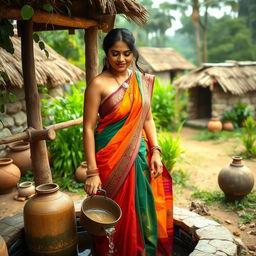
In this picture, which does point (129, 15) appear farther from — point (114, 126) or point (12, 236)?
point (12, 236)

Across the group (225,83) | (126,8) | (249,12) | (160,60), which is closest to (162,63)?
(160,60)

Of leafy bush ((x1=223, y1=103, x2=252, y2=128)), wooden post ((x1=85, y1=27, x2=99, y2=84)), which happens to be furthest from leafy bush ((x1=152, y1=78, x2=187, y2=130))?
wooden post ((x1=85, y1=27, x2=99, y2=84))

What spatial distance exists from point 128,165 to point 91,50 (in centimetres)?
141

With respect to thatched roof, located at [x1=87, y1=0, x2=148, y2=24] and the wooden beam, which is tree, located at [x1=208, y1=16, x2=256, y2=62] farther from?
the wooden beam

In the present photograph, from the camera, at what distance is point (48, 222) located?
243cm

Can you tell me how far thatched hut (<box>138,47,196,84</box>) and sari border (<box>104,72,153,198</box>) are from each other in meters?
13.1

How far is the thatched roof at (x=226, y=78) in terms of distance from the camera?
33.7 ft

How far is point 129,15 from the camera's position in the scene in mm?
2869

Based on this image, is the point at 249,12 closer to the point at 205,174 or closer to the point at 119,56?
the point at 205,174

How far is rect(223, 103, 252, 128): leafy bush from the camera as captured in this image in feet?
34.6

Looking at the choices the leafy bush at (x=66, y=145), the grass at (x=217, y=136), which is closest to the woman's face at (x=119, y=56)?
the leafy bush at (x=66, y=145)

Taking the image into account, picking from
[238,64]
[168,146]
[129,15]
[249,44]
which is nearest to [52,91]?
[168,146]

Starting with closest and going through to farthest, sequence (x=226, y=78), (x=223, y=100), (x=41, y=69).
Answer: (x=41, y=69) < (x=226, y=78) < (x=223, y=100)

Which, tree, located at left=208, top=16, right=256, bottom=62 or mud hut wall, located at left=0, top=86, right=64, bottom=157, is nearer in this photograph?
mud hut wall, located at left=0, top=86, right=64, bottom=157
